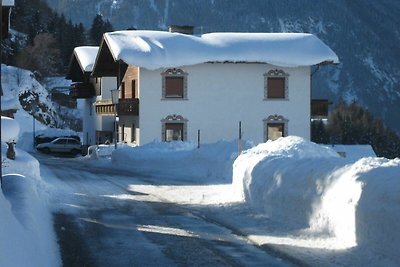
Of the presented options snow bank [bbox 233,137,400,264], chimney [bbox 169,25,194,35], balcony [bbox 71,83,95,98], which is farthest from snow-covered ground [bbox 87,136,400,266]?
balcony [bbox 71,83,95,98]

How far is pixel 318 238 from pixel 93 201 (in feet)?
23.5

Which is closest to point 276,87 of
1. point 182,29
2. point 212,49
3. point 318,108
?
point 318,108

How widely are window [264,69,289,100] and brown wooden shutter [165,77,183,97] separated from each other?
533cm

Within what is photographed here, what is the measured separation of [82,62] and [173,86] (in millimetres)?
13212

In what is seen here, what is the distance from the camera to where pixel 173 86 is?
42.6 meters

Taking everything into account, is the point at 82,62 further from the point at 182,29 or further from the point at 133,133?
the point at 133,133

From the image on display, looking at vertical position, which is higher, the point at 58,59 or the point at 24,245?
the point at 58,59

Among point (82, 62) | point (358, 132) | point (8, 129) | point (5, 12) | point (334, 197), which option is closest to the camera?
point (334, 197)

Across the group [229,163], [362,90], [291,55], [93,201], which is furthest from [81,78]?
[362,90]

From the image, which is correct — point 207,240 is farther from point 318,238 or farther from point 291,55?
point 291,55

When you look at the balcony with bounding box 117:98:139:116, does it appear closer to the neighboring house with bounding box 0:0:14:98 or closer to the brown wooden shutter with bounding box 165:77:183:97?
the brown wooden shutter with bounding box 165:77:183:97

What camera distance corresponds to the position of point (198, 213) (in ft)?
46.5

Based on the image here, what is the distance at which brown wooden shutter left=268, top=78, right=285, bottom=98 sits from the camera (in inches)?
1736

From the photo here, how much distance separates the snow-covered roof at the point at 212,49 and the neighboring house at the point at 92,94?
5364 millimetres
